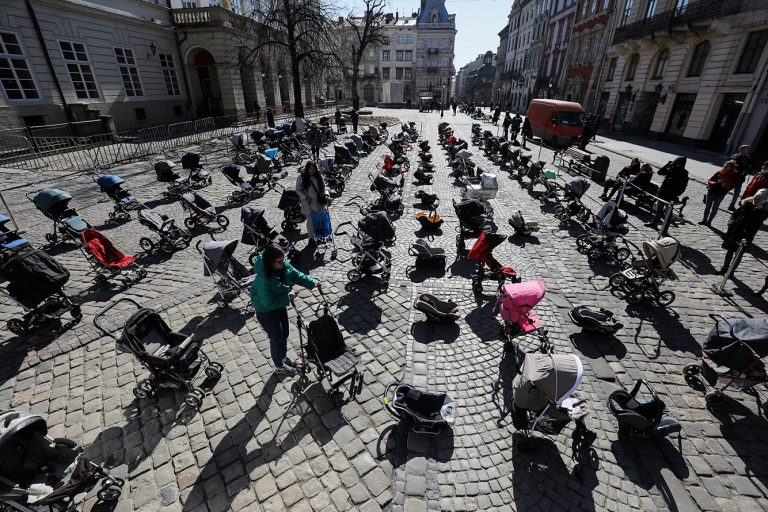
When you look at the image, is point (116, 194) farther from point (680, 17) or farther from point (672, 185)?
point (680, 17)

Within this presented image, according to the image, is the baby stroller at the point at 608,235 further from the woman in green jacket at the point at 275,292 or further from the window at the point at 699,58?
the window at the point at 699,58

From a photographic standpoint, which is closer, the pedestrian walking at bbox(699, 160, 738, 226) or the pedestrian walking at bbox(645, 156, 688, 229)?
the pedestrian walking at bbox(699, 160, 738, 226)

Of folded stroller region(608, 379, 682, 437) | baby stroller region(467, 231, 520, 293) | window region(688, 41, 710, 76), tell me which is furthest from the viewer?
window region(688, 41, 710, 76)

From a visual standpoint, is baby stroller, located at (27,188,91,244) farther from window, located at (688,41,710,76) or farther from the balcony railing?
window, located at (688,41,710,76)

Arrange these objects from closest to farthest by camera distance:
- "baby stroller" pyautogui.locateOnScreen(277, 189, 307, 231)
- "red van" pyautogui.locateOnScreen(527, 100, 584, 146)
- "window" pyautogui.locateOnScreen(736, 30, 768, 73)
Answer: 1. "baby stroller" pyautogui.locateOnScreen(277, 189, 307, 231)
2. "window" pyautogui.locateOnScreen(736, 30, 768, 73)
3. "red van" pyautogui.locateOnScreen(527, 100, 584, 146)

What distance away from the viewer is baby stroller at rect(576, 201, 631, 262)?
861 cm

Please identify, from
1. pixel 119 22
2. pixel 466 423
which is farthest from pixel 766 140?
pixel 119 22

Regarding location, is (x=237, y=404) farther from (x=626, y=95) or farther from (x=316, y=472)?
(x=626, y=95)

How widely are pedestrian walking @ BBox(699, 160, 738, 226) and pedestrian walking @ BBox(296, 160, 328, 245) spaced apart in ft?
36.2

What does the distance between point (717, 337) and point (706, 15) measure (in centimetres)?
2630

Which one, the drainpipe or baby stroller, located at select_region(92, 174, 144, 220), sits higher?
the drainpipe

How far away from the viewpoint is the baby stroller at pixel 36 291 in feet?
18.9

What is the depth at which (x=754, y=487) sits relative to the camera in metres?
3.93

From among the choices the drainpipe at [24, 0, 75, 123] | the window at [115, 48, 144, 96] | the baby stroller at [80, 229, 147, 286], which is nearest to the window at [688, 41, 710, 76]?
the baby stroller at [80, 229, 147, 286]
